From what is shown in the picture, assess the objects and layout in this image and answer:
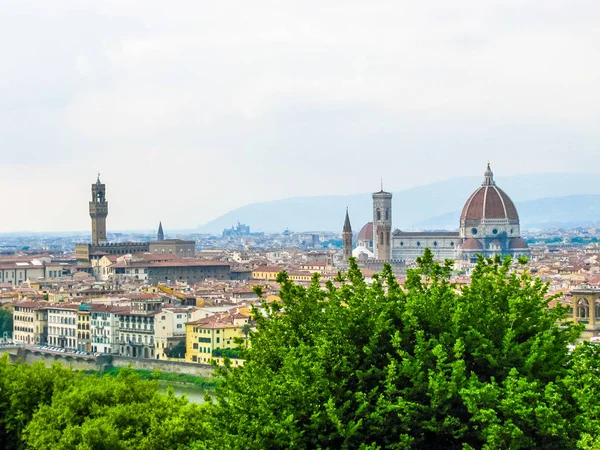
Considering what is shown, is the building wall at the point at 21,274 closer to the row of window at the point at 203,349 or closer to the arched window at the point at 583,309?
the row of window at the point at 203,349

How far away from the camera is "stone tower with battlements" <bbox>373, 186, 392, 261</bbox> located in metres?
98.5

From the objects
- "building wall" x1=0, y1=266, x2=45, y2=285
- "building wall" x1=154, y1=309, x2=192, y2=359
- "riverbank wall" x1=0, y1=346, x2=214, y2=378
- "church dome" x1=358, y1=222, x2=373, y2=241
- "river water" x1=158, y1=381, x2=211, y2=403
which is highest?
"church dome" x1=358, y1=222, x2=373, y2=241

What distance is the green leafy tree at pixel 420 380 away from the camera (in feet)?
39.1

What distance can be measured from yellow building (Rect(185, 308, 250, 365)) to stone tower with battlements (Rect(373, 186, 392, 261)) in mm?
52895

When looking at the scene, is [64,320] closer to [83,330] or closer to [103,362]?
[83,330]

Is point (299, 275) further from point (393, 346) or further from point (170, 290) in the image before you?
point (393, 346)

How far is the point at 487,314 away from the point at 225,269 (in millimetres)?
69880

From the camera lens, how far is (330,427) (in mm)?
12492

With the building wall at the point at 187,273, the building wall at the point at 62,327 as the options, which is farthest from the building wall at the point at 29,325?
the building wall at the point at 187,273

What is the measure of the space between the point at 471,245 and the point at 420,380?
8789 centimetres

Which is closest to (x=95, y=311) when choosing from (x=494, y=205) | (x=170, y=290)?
(x=170, y=290)

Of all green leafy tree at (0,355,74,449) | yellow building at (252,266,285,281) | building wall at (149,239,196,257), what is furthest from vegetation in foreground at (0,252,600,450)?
building wall at (149,239,196,257)

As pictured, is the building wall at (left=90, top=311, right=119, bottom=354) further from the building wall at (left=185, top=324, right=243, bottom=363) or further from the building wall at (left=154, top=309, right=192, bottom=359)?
the building wall at (left=185, top=324, right=243, bottom=363)

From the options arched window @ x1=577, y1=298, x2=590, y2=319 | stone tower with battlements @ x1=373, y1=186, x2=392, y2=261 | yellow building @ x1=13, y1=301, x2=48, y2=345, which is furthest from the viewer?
stone tower with battlements @ x1=373, y1=186, x2=392, y2=261
